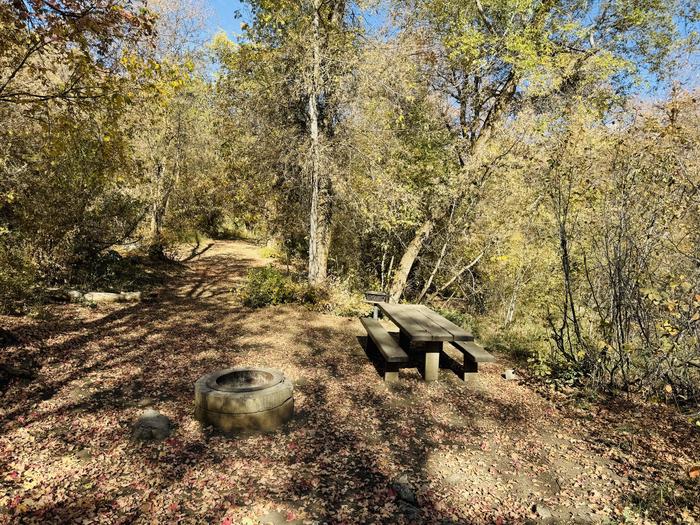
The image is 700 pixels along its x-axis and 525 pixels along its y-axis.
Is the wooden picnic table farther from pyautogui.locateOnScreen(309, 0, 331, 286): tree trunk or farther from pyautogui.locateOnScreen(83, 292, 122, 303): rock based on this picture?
pyautogui.locateOnScreen(83, 292, 122, 303): rock

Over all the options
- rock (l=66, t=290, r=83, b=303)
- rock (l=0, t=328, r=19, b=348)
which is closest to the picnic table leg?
rock (l=0, t=328, r=19, b=348)

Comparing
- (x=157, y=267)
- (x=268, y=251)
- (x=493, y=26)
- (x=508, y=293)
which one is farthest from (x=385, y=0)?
(x=268, y=251)

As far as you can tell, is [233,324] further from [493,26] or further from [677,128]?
[493,26]

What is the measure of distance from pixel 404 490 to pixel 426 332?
7.54ft

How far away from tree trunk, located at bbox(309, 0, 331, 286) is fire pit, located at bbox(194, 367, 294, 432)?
18.7 ft

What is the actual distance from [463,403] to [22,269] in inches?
286

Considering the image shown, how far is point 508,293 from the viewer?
12.3 metres

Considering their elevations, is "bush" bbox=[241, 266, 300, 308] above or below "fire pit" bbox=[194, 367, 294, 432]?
above

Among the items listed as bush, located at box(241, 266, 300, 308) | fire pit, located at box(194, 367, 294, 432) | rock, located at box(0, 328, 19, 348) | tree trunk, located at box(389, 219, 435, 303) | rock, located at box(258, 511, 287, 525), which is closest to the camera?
rock, located at box(258, 511, 287, 525)

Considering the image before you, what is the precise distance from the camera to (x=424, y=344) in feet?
22.0

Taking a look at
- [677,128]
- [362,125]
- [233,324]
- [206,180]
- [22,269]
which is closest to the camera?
→ [677,128]

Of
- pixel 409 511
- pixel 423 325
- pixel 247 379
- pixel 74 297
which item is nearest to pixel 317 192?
pixel 423 325

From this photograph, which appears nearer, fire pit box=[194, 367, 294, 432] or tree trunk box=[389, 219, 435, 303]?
fire pit box=[194, 367, 294, 432]

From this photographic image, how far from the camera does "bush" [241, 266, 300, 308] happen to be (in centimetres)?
955
